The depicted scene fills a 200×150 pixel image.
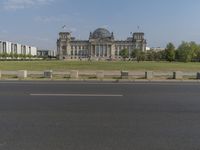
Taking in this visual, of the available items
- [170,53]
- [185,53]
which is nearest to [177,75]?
[185,53]

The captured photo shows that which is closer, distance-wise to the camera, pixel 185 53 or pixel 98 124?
pixel 98 124

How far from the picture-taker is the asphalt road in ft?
21.0

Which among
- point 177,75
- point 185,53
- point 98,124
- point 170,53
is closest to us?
point 98,124

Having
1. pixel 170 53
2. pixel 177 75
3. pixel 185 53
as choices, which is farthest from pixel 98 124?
pixel 170 53

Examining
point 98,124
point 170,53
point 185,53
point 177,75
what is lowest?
point 98,124

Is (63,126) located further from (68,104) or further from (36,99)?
(36,99)

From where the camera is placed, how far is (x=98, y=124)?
8.08 m

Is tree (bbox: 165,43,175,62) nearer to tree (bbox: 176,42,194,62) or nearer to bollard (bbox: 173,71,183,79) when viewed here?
tree (bbox: 176,42,194,62)

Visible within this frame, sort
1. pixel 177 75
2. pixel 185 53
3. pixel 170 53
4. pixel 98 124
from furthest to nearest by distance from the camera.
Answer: pixel 170 53
pixel 185 53
pixel 177 75
pixel 98 124

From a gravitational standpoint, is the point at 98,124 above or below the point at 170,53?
below

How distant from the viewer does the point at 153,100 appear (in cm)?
1244

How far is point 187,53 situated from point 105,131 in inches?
4827

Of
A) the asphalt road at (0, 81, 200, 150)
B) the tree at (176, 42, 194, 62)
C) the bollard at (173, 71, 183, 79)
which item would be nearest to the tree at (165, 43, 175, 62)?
the tree at (176, 42, 194, 62)

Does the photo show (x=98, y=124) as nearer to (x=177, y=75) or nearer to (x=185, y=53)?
(x=177, y=75)
